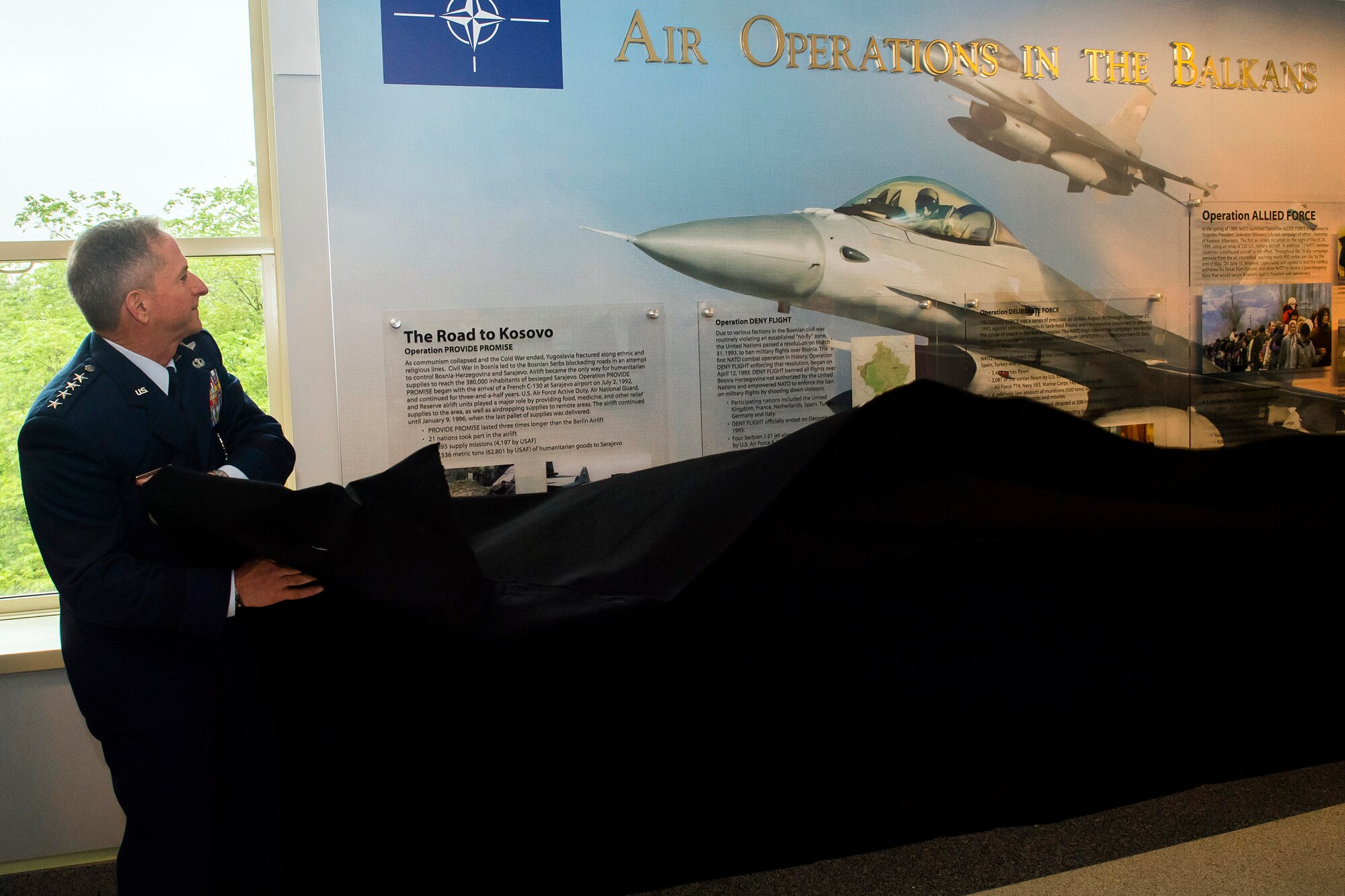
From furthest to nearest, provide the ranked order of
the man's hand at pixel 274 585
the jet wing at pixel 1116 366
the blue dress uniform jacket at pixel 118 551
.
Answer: the jet wing at pixel 1116 366, the blue dress uniform jacket at pixel 118 551, the man's hand at pixel 274 585

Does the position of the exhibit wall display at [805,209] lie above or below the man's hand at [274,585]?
above

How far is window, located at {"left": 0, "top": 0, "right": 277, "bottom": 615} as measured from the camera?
2.61m

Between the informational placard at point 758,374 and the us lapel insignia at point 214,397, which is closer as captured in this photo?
the us lapel insignia at point 214,397

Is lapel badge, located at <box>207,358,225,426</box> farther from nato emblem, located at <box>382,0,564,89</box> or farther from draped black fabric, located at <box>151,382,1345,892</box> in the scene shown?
nato emblem, located at <box>382,0,564,89</box>

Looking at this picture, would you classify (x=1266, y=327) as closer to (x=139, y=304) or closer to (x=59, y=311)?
(x=139, y=304)

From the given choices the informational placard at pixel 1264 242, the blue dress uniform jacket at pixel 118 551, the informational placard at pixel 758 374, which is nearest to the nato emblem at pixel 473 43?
the informational placard at pixel 758 374

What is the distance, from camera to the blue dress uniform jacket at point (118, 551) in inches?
55.9

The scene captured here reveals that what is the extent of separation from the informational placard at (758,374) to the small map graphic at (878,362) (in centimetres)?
7

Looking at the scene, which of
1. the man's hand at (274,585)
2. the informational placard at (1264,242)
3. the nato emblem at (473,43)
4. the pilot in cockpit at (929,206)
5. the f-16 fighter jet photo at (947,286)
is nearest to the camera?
the man's hand at (274,585)

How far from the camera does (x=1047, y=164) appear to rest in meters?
2.95

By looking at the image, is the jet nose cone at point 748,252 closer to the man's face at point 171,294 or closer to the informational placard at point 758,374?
the informational placard at point 758,374

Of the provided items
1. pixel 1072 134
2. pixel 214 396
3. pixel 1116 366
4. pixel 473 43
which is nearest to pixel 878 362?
pixel 1116 366

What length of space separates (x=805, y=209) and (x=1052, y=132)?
2.95 feet

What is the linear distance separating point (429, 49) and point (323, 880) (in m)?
2.04
